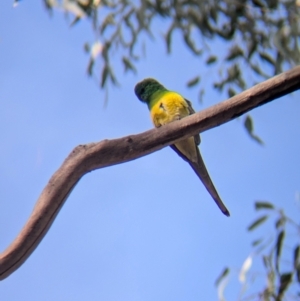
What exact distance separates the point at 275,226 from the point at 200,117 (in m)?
0.72

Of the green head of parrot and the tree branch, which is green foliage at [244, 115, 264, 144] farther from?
the tree branch

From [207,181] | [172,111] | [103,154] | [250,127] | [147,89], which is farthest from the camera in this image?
[250,127]

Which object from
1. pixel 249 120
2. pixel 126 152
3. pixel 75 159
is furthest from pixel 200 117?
pixel 249 120

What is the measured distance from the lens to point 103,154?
4.29 ft

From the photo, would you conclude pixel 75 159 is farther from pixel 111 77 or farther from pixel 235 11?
pixel 235 11

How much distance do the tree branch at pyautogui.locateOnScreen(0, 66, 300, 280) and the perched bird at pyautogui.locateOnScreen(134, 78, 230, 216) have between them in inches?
13.6

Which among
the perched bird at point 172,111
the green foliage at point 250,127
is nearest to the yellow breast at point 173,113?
the perched bird at point 172,111

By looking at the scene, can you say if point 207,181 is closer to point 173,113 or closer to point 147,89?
point 173,113

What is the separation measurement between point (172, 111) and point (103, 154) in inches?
21.2

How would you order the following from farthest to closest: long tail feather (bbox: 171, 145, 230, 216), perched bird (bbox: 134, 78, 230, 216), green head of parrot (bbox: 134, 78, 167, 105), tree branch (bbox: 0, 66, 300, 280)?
green head of parrot (bbox: 134, 78, 167, 105) → perched bird (bbox: 134, 78, 230, 216) → long tail feather (bbox: 171, 145, 230, 216) → tree branch (bbox: 0, 66, 300, 280)

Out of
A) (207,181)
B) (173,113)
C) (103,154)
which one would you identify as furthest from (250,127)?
(103,154)

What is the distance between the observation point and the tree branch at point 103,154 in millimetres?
1242

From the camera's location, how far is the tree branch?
1.24m

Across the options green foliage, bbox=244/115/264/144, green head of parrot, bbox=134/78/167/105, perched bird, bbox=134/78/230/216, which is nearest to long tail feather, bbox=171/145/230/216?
perched bird, bbox=134/78/230/216
